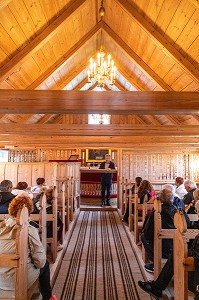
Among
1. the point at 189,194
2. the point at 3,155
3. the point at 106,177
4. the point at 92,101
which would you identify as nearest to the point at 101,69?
the point at 92,101

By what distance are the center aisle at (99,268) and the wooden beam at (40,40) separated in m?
3.65

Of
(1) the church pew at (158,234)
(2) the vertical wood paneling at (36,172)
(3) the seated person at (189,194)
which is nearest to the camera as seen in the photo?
(1) the church pew at (158,234)

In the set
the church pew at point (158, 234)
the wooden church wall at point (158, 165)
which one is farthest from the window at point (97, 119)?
the church pew at point (158, 234)

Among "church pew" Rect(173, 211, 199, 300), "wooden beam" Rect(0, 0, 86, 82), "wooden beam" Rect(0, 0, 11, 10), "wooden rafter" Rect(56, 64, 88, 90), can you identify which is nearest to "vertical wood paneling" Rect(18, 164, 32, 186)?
"wooden rafter" Rect(56, 64, 88, 90)

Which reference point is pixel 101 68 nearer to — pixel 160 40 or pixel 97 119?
pixel 160 40

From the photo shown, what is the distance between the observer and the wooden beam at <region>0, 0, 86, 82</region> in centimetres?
532

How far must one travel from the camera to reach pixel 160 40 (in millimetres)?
5371

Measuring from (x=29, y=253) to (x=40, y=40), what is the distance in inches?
162

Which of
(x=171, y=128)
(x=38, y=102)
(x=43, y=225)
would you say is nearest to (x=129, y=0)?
(x=38, y=102)

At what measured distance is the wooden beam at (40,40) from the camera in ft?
17.5

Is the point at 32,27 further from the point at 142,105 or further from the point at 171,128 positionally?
the point at 171,128

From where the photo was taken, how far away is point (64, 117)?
13.3m

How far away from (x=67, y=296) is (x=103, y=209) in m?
6.99

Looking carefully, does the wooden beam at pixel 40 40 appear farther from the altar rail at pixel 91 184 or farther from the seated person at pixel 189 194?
the altar rail at pixel 91 184
